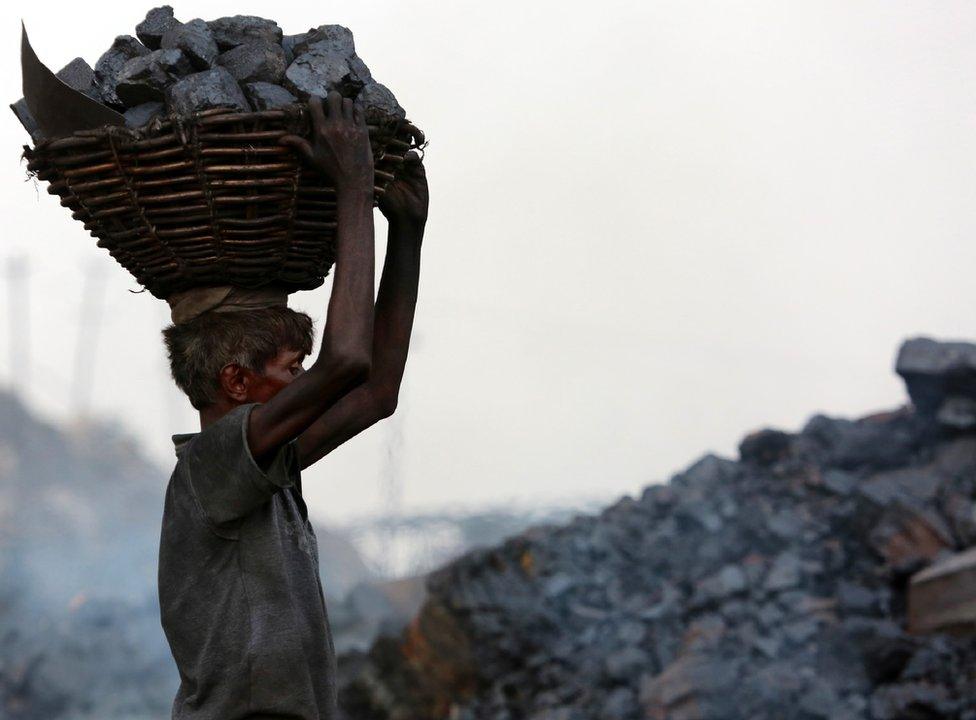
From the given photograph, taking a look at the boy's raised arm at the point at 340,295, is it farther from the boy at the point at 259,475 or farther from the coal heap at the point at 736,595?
the coal heap at the point at 736,595

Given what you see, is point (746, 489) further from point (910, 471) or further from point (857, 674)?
point (857, 674)

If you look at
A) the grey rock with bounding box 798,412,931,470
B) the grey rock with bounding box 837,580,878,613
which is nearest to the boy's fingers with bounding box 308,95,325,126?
the grey rock with bounding box 837,580,878,613

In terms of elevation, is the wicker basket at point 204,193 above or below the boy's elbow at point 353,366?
above

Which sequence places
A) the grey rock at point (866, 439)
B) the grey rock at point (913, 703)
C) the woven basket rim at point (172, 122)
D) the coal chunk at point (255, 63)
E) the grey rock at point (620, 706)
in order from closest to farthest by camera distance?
the woven basket rim at point (172, 122) < the coal chunk at point (255, 63) < the grey rock at point (913, 703) < the grey rock at point (620, 706) < the grey rock at point (866, 439)

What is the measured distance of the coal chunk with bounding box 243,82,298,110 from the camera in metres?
2.28

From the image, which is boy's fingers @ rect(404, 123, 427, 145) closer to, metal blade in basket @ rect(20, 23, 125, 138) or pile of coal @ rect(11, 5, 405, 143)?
pile of coal @ rect(11, 5, 405, 143)

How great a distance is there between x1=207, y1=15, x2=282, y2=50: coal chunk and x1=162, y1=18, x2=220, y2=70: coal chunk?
2 cm

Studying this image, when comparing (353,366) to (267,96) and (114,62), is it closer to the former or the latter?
(267,96)

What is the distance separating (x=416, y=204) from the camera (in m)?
2.59

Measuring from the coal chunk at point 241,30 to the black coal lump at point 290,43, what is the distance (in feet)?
0.05

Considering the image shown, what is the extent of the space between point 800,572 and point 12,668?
20.0ft

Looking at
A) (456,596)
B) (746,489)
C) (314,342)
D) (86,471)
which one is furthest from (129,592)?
(86,471)

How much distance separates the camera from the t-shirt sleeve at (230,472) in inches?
86.4

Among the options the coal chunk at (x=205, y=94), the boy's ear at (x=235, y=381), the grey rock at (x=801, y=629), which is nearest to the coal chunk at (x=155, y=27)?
the coal chunk at (x=205, y=94)
